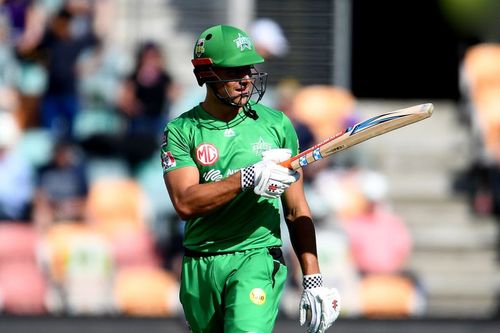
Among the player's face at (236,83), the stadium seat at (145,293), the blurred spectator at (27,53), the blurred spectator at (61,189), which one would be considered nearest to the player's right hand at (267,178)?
the player's face at (236,83)

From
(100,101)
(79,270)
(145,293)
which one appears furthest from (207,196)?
(100,101)

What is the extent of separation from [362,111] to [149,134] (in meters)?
2.46

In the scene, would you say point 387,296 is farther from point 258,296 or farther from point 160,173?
point 258,296

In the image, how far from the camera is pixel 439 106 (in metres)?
12.5

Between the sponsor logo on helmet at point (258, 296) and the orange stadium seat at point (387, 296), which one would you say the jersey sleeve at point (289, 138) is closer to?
the sponsor logo on helmet at point (258, 296)

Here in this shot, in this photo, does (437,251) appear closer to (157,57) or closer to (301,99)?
(301,99)

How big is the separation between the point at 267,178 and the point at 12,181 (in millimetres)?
5227

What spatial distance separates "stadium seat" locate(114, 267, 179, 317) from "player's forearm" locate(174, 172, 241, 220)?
4233 millimetres

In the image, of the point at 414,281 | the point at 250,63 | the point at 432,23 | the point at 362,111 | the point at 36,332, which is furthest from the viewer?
the point at 432,23

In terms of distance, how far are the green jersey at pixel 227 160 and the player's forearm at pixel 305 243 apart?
13cm

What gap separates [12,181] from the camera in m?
10.2

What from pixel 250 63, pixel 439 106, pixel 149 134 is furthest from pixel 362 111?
pixel 250 63

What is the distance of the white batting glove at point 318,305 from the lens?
5621mm

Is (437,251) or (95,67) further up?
(95,67)
